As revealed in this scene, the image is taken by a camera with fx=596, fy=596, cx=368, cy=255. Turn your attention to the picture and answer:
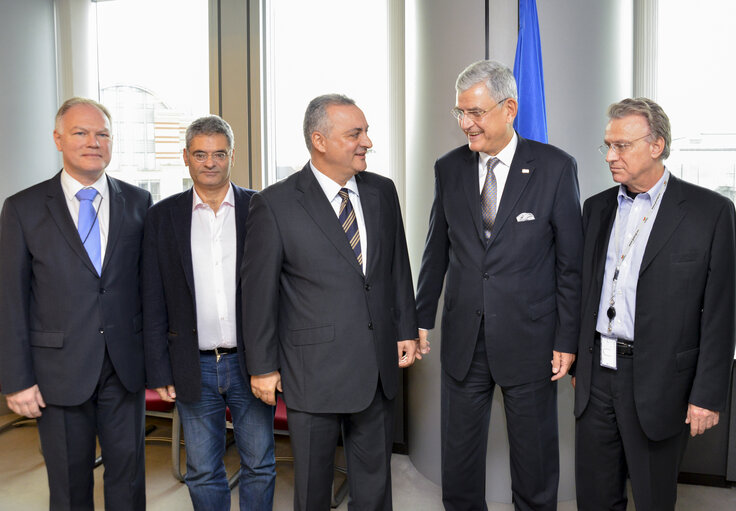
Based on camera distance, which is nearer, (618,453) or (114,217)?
(618,453)

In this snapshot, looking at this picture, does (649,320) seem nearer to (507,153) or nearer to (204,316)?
(507,153)

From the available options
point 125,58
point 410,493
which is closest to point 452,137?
point 410,493

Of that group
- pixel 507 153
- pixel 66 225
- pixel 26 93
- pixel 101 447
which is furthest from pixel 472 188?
pixel 26 93

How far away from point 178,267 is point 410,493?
74.2 inches

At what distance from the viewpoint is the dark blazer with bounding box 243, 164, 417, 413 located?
2.06 meters

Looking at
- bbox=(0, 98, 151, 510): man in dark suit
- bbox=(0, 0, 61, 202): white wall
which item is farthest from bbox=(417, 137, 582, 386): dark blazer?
bbox=(0, 0, 61, 202): white wall

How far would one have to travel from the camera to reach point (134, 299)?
7.90 ft

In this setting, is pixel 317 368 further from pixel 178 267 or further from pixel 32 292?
pixel 32 292

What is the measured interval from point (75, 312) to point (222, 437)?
77 centimetres

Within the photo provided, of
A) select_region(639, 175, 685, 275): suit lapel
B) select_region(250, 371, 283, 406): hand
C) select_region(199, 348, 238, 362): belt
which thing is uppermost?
select_region(639, 175, 685, 275): suit lapel

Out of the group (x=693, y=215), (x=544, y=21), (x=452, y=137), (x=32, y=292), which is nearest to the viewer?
(x=693, y=215)

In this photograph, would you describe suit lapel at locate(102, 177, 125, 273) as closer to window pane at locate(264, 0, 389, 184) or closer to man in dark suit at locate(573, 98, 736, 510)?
man in dark suit at locate(573, 98, 736, 510)

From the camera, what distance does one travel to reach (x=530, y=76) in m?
2.77

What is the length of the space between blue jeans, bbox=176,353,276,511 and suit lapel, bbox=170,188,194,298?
353mm
